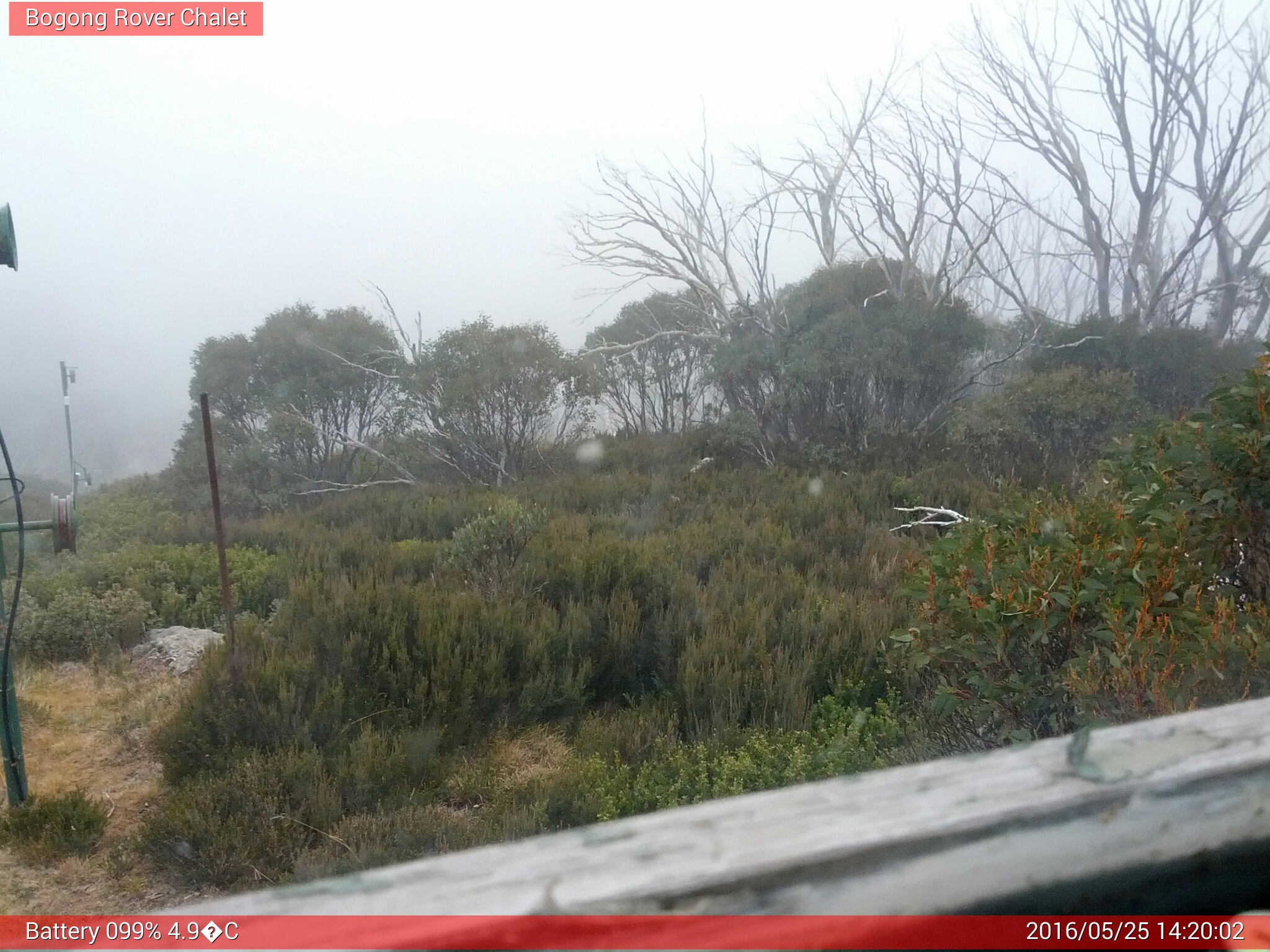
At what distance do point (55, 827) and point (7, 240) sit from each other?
6.59ft

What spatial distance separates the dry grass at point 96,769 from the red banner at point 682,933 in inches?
98.1

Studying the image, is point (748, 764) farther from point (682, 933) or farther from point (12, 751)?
point (12, 751)

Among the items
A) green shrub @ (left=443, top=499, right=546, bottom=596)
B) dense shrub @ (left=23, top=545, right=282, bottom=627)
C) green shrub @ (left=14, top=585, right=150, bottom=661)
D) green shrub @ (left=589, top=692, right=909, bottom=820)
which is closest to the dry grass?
green shrub @ (left=14, top=585, right=150, bottom=661)

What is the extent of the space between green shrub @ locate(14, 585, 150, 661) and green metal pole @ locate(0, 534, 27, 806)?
1682 mm

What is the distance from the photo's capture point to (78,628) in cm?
495

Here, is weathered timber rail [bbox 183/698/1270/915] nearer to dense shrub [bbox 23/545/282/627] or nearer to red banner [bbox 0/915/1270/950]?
red banner [bbox 0/915/1270/950]

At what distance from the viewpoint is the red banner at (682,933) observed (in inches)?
24.5

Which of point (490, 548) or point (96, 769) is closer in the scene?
point (96, 769)

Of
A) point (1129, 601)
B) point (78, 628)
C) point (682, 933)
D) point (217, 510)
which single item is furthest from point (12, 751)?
point (1129, 601)

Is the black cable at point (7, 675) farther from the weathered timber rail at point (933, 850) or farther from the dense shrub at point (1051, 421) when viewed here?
the dense shrub at point (1051, 421)

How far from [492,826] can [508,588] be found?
2432mm

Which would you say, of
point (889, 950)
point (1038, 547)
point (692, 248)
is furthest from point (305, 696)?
point (692, 248)

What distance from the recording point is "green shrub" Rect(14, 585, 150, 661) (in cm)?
486

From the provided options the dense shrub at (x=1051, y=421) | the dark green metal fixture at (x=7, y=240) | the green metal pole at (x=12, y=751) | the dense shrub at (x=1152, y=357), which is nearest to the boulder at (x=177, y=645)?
the green metal pole at (x=12, y=751)
